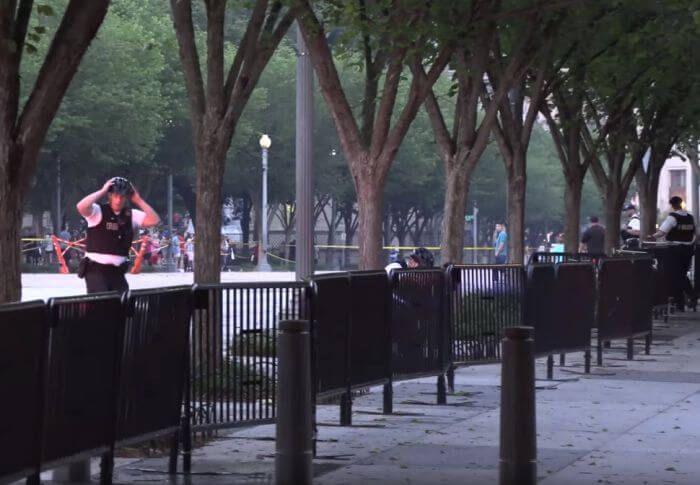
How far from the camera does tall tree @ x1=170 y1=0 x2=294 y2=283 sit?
15062mm

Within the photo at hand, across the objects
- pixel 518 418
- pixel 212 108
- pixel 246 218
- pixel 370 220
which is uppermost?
pixel 246 218

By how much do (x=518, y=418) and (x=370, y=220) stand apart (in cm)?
1099

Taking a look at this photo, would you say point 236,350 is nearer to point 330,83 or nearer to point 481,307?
point 481,307

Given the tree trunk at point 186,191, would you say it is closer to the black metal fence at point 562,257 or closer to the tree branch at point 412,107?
the black metal fence at point 562,257

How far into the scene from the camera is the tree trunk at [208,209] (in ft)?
49.4

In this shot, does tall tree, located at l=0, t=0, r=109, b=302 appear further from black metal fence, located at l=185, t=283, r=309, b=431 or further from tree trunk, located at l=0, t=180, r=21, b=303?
black metal fence, located at l=185, t=283, r=309, b=431

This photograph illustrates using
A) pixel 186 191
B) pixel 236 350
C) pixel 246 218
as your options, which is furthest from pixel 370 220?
pixel 246 218

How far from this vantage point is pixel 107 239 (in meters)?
14.5

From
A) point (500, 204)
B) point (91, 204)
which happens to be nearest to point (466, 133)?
point (91, 204)

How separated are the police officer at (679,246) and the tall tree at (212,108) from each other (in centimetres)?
1186

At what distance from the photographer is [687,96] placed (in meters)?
31.0

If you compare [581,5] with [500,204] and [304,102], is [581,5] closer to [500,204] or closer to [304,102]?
[304,102]

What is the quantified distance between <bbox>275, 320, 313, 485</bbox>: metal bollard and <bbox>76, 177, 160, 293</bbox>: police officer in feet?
20.1

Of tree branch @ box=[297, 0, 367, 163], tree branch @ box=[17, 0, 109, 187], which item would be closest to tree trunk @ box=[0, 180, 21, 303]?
tree branch @ box=[17, 0, 109, 187]
